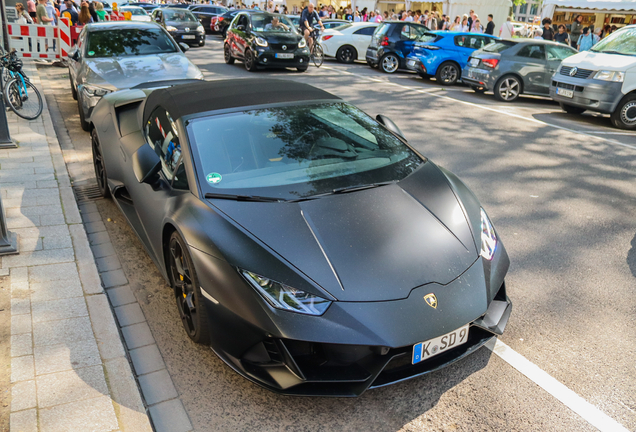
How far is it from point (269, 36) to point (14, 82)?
26.8 feet

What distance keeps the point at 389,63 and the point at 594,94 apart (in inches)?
314

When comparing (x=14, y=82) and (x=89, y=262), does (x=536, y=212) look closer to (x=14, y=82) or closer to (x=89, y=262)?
(x=89, y=262)

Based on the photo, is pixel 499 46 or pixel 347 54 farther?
pixel 347 54

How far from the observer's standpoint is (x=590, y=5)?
21.2 m

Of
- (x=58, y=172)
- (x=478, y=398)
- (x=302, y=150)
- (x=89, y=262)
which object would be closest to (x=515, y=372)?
(x=478, y=398)

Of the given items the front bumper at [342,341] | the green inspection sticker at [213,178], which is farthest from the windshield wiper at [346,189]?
the front bumper at [342,341]

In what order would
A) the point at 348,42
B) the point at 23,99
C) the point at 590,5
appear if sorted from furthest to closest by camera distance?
1. the point at 590,5
2. the point at 348,42
3. the point at 23,99

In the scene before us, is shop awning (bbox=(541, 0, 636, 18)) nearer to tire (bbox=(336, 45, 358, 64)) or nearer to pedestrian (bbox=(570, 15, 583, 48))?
pedestrian (bbox=(570, 15, 583, 48))

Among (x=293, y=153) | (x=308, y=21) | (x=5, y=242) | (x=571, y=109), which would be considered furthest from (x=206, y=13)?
(x=293, y=153)

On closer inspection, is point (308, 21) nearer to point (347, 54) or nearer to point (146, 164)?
point (347, 54)

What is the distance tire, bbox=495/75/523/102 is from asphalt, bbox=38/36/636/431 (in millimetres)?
4789

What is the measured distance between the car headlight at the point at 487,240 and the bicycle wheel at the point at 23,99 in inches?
302

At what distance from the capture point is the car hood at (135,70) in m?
7.89

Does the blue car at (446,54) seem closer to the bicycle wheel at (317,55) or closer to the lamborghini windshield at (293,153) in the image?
the bicycle wheel at (317,55)
